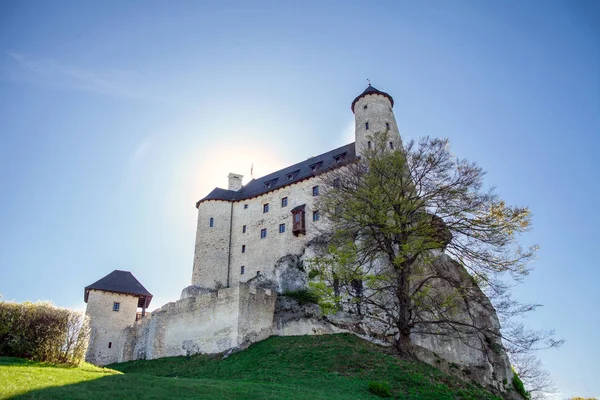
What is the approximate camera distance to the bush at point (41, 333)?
640 inches

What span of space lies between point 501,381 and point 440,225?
13.9 metres

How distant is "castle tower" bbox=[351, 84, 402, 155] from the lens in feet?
117

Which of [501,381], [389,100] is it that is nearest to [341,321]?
[501,381]

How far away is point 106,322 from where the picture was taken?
3647 centimetres

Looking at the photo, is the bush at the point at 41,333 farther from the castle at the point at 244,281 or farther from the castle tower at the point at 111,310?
the castle tower at the point at 111,310

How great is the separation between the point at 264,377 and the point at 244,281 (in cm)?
1920

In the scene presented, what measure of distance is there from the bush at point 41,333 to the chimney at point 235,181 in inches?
1103

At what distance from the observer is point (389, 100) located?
37.9 metres

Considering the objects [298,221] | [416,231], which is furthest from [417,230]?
[298,221]

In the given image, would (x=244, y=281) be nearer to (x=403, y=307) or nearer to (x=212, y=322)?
(x=212, y=322)

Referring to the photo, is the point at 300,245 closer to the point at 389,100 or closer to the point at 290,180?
the point at 290,180

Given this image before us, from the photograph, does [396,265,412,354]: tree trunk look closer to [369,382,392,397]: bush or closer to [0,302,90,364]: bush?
[369,382,392,397]: bush

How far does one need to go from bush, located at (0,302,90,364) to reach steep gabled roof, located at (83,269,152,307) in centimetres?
2067

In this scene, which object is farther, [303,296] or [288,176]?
[288,176]
